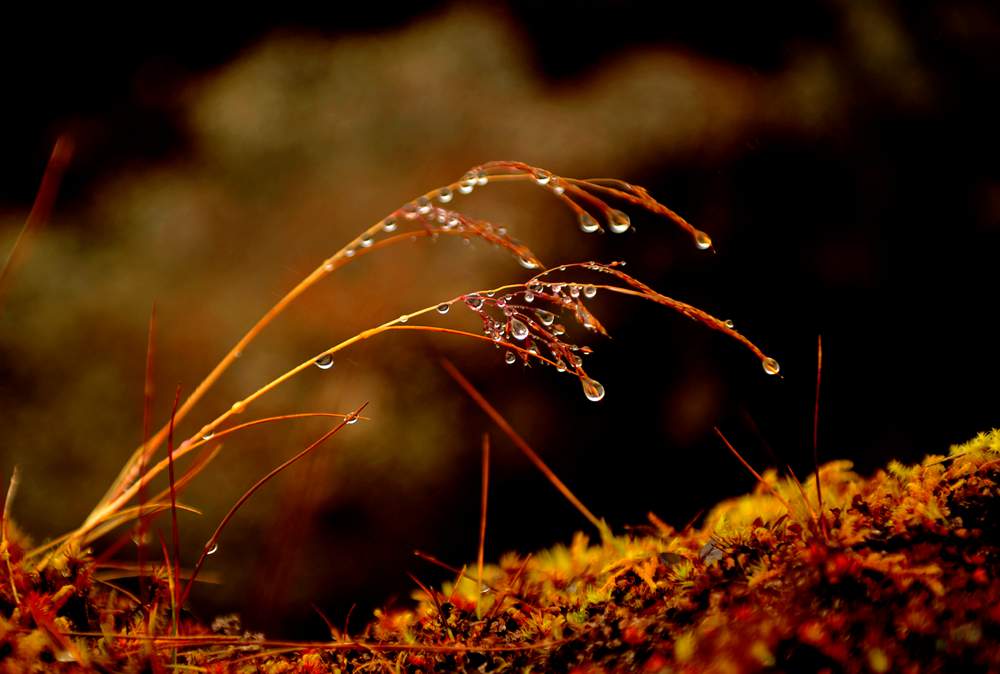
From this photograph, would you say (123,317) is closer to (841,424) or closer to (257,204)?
(257,204)

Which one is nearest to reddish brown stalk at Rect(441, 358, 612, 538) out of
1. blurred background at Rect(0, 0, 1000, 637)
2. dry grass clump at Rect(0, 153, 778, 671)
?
dry grass clump at Rect(0, 153, 778, 671)

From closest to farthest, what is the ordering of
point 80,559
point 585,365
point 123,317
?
1. point 80,559
2. point 585,365
3. point 123,317

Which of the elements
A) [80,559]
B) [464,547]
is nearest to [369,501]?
[464,547]

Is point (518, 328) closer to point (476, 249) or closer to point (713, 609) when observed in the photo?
A: point (713, 609)

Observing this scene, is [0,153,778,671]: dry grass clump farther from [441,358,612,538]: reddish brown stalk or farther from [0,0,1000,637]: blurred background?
[0,0,1000,637]: blurred background

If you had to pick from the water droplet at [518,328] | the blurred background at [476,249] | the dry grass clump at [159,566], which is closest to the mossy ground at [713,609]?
the dry grass clump at [159,566]

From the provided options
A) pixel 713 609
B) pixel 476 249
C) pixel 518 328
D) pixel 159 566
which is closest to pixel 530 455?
pixel 518 328
